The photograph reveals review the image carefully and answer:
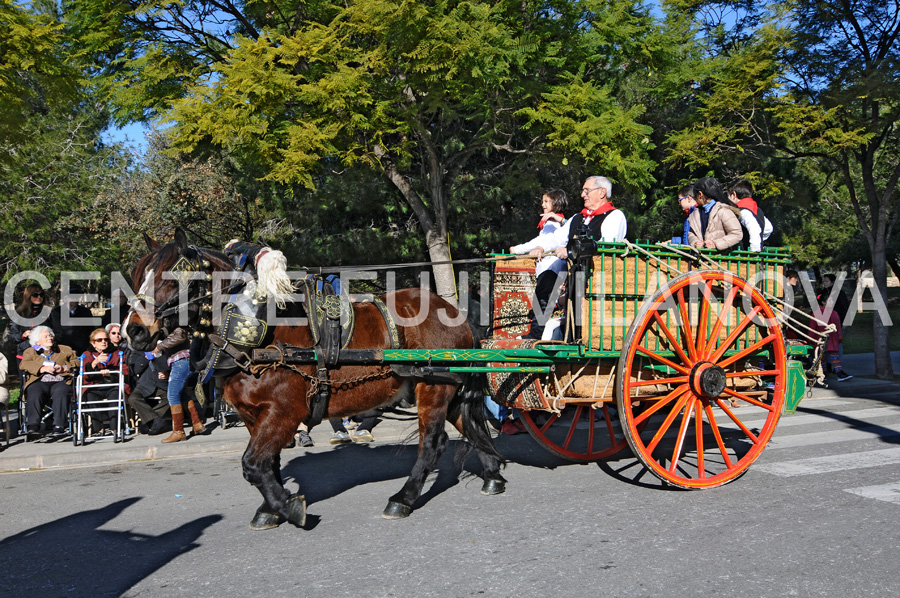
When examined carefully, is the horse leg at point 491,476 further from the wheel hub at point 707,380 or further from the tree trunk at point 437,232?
the tree trunk at point 437,232

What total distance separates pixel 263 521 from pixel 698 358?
3577mm

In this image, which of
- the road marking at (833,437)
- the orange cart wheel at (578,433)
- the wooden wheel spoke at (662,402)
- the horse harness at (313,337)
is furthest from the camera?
the road marking at (833,437)

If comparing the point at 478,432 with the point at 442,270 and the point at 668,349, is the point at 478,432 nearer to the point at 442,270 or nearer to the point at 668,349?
the point at 668,349

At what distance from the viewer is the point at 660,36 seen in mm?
11266

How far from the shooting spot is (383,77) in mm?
10234

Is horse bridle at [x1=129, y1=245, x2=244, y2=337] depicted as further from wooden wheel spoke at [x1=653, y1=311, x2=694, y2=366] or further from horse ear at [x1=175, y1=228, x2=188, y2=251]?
wooden wheel spoke at [x1=653, y1=311, x2=694, y2=366]

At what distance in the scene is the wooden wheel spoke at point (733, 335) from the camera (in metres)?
5.92

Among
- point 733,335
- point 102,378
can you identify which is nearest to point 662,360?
point 733,335

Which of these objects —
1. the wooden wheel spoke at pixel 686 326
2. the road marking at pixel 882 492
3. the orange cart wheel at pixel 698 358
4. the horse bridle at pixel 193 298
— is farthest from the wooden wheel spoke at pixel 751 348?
the horse bridle at pixel 193 298

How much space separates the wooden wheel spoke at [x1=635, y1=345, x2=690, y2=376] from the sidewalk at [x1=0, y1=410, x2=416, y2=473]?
3979 mm

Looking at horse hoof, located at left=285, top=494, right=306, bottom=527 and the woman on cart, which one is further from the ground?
the woman on cart

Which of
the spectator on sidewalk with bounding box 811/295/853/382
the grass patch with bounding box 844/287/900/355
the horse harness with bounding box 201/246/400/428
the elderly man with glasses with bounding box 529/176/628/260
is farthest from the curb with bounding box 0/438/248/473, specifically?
the grass patch with bounding box 844/287/900/355

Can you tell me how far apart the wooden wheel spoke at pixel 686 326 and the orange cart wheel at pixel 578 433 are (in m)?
0.87

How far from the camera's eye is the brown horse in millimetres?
5027
